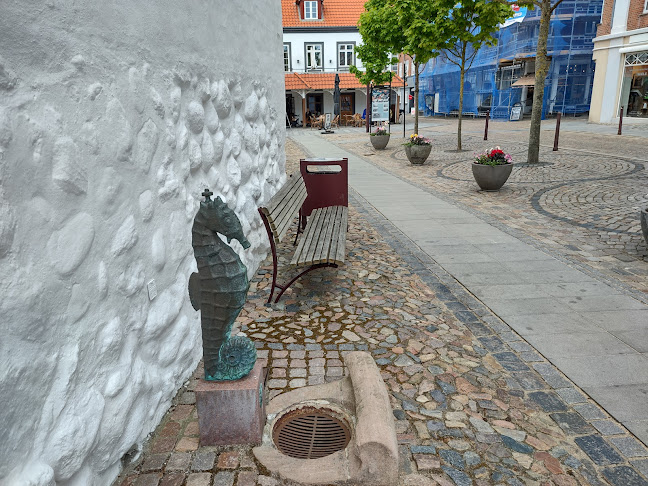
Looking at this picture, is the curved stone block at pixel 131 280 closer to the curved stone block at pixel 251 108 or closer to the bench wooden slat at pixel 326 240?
the bench wooden slat at pixel 326 240

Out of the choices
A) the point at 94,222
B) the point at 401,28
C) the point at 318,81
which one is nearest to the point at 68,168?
the point at 94,222

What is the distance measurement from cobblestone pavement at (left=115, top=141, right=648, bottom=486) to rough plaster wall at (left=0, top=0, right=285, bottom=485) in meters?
0.52

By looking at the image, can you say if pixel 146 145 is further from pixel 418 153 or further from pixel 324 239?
pixel 418 153

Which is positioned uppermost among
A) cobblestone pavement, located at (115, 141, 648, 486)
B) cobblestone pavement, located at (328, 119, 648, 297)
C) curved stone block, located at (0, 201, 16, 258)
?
curved stone block, located at (0, 201, 16, 258)

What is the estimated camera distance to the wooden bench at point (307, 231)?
419 centimetres

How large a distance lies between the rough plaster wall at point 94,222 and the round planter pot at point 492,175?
681 centimetres

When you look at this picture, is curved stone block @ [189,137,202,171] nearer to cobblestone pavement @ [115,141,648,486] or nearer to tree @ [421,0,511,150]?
cobblestone pavement @ [115,141,648,486]

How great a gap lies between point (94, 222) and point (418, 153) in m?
11.8

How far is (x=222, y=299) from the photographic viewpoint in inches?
93.7

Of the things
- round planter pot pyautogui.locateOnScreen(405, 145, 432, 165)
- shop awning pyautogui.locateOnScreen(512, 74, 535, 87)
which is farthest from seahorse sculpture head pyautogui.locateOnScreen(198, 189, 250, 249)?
shop awning pyautogui.locateOnScreen(512, 74, 535, 87)

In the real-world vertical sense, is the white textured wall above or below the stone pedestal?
above

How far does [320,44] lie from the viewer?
106 feet

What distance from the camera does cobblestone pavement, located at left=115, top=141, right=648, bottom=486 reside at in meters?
2.46

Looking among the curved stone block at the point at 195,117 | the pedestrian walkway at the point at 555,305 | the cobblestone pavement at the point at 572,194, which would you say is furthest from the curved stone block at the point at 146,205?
the cobblestone pavement at the point at 572,194
